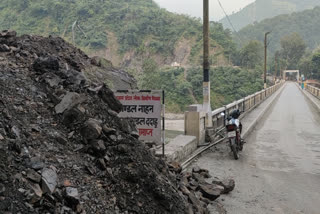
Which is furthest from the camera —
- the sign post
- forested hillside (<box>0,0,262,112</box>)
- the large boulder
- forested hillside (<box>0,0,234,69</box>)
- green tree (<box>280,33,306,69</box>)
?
green tree (<box>280,33,306,69</box>)

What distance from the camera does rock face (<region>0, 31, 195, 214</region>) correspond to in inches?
123

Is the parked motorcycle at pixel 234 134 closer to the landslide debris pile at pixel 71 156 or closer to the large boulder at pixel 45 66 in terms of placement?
the landslide debris pile at pixel 71 156

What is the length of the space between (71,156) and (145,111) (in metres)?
2.74

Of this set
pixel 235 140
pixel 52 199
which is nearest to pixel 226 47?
pixel 235 140

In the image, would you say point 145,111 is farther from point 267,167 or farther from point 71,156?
point 267,167

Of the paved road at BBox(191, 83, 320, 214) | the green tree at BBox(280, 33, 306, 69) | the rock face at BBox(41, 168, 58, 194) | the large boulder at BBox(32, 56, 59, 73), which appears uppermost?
the green tree at BBox(280, 33, 306, 69)

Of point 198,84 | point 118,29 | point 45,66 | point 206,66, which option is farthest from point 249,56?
point 45,66

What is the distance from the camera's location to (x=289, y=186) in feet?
21.2

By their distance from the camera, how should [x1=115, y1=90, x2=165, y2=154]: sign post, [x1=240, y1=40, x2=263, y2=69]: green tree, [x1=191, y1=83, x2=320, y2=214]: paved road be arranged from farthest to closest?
[x1=240, y1=40, x2=263, y2=69]: green tree < [x1=115, y1=90, x2=165, y2=154]: sign post < [x1=191, y1=83, x2=320, y2=214]: paved road

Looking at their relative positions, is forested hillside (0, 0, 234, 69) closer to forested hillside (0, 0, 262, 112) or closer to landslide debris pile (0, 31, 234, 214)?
forested hillside (0, 0, 262, 112)

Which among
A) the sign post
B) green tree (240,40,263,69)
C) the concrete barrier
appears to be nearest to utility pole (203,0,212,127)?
the concrete barrier

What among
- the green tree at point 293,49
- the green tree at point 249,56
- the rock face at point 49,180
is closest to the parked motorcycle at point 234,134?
the rock face at point 49,180

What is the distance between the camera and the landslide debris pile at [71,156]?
314 centimetres

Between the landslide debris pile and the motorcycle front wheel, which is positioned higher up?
the landslide debris pile
